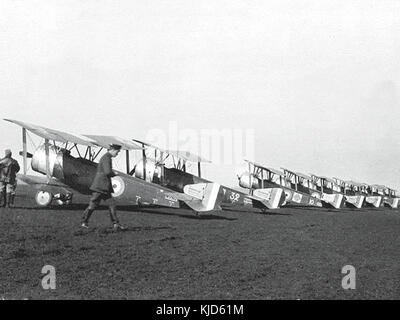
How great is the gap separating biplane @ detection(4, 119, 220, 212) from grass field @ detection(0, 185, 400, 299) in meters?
2.74

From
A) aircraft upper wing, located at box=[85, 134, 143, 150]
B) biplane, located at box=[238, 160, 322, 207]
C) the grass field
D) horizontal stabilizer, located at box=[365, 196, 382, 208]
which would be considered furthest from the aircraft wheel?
horizontal stabilizer, located at box=[365, 196, 382, 208]

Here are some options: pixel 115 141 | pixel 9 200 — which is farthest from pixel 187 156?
pixel 9 200

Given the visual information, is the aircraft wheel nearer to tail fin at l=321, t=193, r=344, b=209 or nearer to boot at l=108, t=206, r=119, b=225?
boot at l=108, t=206, r=119, b=225

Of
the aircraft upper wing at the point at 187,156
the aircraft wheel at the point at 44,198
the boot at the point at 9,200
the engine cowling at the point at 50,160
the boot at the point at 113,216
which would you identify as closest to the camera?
the boot at the point at 113,216

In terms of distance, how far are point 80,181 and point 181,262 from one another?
8681 mm

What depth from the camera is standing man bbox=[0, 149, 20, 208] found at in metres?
13.5

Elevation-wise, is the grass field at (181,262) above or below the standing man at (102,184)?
below

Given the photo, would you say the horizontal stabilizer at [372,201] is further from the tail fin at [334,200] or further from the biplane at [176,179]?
the biplane at [176,179]

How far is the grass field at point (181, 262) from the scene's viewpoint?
17.4 feet

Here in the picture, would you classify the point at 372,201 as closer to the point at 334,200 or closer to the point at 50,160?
the point at 334,200

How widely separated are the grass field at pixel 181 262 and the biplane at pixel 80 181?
9.00ft

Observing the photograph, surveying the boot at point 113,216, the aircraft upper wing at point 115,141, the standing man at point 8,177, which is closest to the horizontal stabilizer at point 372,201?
the aircraft upper wing at point 115,141
